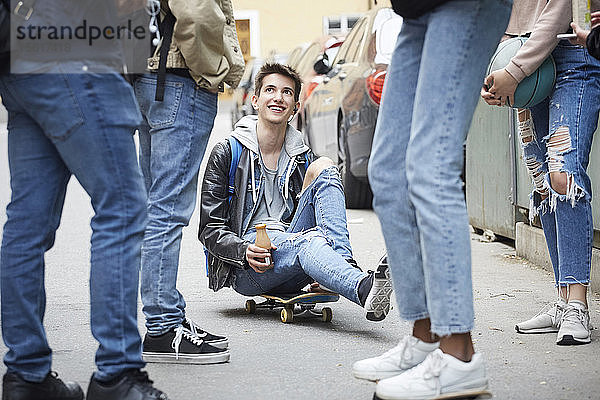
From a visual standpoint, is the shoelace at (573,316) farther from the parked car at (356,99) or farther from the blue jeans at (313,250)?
the parked car at (356,99)

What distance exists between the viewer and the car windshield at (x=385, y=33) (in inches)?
346

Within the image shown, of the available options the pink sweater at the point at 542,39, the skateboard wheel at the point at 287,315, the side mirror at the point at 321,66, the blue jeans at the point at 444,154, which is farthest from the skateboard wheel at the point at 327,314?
the side mirror at the point at 321,66

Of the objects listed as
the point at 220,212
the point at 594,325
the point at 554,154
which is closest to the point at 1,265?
the point at 220,212

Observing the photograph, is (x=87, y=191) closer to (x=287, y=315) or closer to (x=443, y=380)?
(x=443, y=380)

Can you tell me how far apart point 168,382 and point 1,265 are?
32.3 inches

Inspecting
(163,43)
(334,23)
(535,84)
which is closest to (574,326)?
(535,84)

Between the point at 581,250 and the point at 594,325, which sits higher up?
the point at 581,250

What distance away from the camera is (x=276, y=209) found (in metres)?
5.02

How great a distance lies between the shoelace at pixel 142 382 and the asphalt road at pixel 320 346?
371 mm

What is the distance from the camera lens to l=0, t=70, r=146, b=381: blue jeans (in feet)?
9.43

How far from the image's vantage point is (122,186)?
2.92 metres

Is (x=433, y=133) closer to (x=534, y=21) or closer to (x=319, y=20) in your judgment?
(x=534, y=21)

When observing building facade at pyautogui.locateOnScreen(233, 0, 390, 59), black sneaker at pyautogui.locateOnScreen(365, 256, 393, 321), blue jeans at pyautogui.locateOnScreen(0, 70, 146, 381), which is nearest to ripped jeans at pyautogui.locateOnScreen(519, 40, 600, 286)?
black sneaker at pyautogui.locateOnScreen(365, 256, 393, 321)

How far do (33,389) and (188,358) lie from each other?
92cm
